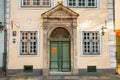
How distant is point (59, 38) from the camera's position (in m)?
19.3

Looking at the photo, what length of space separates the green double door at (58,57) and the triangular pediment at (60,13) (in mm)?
1797

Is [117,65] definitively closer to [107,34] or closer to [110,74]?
[110,74]

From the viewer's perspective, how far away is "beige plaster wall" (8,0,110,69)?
61.8 ft

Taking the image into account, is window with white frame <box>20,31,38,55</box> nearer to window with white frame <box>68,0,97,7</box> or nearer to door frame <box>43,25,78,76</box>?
door frame <box>43,25,78,76</box>

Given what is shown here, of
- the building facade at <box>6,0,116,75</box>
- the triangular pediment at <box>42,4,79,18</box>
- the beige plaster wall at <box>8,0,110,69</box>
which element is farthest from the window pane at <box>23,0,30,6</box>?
the triangular pediment at <box>42,4,79,18</box>

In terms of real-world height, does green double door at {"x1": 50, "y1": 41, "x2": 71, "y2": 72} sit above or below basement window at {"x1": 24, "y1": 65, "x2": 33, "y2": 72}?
above

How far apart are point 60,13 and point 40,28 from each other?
163 centimetres

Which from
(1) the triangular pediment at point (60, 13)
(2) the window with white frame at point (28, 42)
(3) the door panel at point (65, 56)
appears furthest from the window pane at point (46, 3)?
(3) the door panel at point (65, 56)

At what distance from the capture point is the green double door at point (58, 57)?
19.2 m

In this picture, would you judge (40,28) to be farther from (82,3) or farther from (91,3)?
(91,3)

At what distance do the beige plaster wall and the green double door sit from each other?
2.38 feet

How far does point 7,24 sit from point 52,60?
377 centimetres

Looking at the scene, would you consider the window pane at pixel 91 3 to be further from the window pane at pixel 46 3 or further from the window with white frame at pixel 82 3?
the window pane at pixel 46 3

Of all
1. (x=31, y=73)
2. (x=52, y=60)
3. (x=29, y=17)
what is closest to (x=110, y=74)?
(x=52, y=60)
